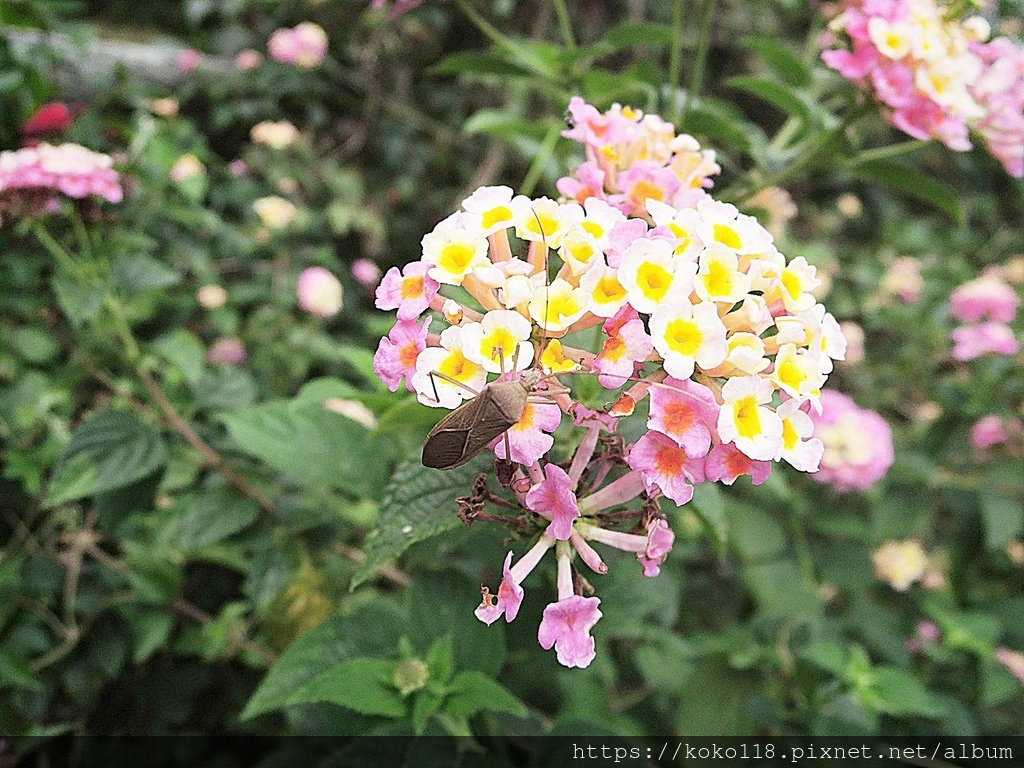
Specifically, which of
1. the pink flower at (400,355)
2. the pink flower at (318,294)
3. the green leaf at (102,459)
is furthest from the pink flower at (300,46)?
the pink flower at (400,355)

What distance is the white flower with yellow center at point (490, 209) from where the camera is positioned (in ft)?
1.76

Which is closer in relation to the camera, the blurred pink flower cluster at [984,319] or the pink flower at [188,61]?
the blurred pink flower cluster at [984,319]

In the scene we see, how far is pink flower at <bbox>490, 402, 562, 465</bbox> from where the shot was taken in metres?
0.47

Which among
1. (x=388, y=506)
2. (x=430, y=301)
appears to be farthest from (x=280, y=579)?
(x=430, y=301)

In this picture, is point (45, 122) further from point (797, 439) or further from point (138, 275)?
point (797, 439)

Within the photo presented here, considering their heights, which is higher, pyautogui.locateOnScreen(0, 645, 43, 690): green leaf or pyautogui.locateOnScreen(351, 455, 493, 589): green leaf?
pyautogui.locateOnScreen(351, 455, 493, 589): green leaf

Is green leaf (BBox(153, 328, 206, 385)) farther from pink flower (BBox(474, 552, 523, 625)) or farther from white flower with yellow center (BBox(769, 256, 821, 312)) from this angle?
white flower with yellow center (BBox(769, 256, 821, 312))

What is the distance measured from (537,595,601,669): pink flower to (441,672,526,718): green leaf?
213 millimetres

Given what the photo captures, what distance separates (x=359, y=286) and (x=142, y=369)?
3.04ft

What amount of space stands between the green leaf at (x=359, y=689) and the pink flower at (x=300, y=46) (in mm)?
1678

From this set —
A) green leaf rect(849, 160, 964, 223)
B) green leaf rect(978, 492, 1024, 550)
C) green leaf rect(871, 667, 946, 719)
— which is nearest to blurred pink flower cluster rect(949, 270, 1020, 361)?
green leaf rect(978, 492, 1024, 550)

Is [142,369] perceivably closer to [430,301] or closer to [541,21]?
[430,301]

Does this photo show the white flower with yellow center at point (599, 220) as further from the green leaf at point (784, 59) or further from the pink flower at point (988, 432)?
the pink flower at point (988, 432)

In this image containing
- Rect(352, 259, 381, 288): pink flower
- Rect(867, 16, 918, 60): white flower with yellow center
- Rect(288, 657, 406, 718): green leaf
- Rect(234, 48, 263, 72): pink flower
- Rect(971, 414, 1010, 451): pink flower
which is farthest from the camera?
Rect(234, 48, 263, 72): pink flower
